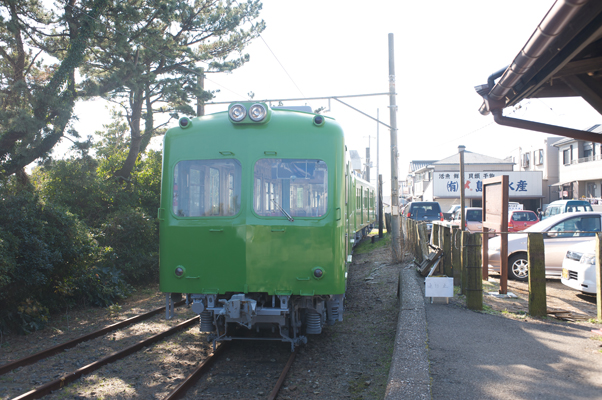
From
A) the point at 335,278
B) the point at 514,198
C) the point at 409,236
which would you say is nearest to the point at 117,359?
the point at 335,278

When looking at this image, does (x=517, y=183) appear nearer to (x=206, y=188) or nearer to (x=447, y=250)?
(x=447, y=250)

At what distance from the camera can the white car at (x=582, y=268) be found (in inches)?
305

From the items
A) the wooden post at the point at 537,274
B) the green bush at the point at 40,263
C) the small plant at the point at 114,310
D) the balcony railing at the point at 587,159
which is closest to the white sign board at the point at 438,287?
the wooden post at the point at 537,274

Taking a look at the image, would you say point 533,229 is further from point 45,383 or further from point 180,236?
point 45,383

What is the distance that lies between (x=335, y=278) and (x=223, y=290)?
4.44 feet

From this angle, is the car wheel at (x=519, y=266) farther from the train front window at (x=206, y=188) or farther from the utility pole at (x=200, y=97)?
the utility pole at (x=200, y=97)

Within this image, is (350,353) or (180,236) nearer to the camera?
(180,236)

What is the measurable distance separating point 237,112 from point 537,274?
482cm

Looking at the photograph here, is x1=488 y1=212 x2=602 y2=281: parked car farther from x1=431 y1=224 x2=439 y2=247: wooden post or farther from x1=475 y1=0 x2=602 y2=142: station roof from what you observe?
x1=475 y1=0 x2=602 y2=142: station roof

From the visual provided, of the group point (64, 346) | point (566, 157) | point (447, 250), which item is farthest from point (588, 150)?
point (64, 346)

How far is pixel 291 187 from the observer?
5406mm

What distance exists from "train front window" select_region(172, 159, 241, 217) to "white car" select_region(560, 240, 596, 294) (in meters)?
6.27

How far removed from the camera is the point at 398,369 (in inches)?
177

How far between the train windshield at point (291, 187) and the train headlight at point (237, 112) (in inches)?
23.6
